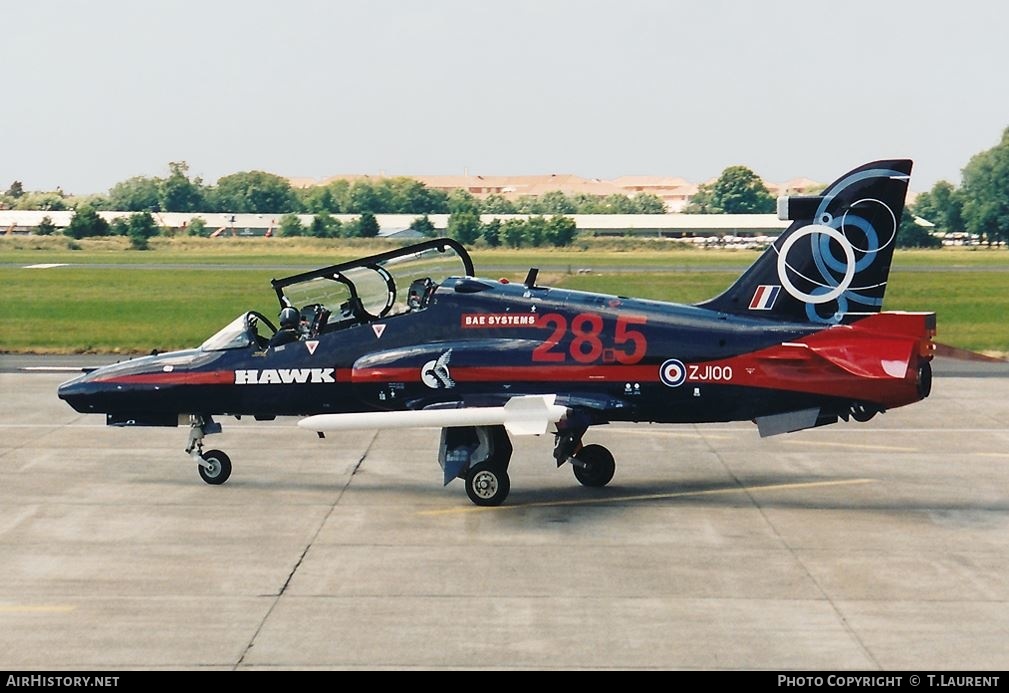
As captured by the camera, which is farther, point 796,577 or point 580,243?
point 580,243

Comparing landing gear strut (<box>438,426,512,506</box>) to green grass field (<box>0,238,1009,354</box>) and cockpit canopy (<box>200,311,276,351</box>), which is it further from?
green grass field (<box>0,238,1009,354</box>)

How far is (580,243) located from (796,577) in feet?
302

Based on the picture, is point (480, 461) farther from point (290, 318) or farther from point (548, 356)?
point (290, 318)

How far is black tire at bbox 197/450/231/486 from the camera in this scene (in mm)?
19312

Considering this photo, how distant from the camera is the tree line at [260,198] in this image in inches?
5300

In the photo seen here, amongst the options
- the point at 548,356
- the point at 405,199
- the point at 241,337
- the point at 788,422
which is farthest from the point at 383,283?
the point at 405,199

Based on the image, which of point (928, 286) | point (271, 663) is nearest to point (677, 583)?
point (271, 663)

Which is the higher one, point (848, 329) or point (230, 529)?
point (848, 329)

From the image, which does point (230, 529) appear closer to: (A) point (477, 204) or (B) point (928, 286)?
(B) point (928, 286)

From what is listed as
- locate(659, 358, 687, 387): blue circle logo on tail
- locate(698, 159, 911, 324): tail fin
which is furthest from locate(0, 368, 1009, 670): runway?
locate(698, 159, 911, 324): tail fin

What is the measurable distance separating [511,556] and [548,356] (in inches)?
147

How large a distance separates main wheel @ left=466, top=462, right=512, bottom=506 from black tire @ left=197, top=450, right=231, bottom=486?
3844mm

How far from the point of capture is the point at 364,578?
560 inches

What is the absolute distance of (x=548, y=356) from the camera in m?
18.2
